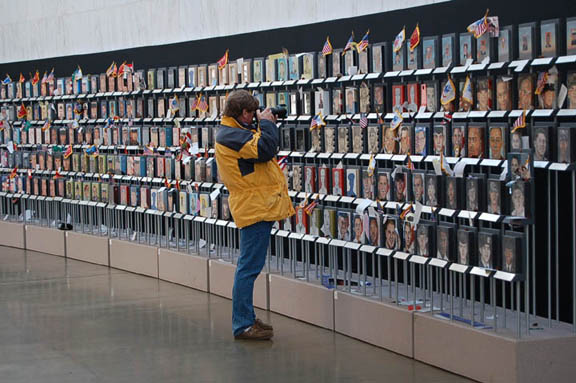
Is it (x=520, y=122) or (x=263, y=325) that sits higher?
(x=520, y=122)

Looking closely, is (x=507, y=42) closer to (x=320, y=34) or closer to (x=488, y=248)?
(x=488, y=248)

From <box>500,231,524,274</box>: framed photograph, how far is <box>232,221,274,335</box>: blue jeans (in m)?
1.79

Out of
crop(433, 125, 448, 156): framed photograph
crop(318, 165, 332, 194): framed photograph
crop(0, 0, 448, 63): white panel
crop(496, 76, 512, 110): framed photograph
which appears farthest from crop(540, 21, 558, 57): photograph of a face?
crop(318, 165, 332, 194): framed photograph

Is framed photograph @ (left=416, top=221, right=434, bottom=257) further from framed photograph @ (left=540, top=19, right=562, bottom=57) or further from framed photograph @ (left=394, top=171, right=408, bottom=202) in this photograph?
framed photograph @ (left=540, top=19, right=562, bottom=57)

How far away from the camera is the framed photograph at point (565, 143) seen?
516cm

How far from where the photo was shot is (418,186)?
6129 millimetres

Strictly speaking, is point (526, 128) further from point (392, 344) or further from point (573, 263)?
point (392, 344)

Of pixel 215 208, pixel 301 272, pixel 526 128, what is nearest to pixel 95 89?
pixel 215 208

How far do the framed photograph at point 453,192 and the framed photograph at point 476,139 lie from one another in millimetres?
179

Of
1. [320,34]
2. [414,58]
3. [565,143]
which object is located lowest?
[565,143]

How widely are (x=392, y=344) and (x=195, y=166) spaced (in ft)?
10.6

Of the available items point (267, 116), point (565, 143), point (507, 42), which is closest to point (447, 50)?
point (507, 42)

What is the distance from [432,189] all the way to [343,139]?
1.14 metres

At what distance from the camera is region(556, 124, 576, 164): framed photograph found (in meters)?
5.16
